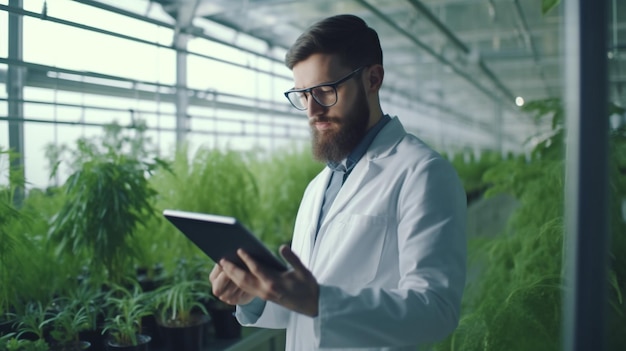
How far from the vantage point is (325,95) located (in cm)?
115

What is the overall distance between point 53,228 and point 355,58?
5.38 ft

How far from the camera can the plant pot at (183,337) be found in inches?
79.2

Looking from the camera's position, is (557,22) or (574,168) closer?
(574,168)

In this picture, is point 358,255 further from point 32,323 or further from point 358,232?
point 32,323

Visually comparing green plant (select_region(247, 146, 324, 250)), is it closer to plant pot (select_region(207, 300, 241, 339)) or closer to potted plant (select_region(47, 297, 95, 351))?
plant pot (select_region(207, 300, 241, 339))

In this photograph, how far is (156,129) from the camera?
4422mm

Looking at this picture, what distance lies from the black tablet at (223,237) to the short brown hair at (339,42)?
447 millimetres

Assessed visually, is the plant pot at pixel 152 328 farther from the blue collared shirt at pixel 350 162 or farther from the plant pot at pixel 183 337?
the blue collared shirt at pixel 350 162

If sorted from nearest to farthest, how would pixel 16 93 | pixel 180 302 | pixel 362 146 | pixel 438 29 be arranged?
pixel 362 146
pixel 180 302
pixel 16 93
pixel 438 29

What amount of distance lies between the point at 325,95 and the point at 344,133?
0.34 feet

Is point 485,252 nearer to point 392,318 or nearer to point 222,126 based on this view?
point 392,318

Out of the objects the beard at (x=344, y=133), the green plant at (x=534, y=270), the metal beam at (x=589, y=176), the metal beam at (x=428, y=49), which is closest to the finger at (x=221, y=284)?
the beard at (x=344, y=133)

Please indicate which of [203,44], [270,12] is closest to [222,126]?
[203,44]

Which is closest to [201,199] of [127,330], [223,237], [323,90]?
[127,330]
